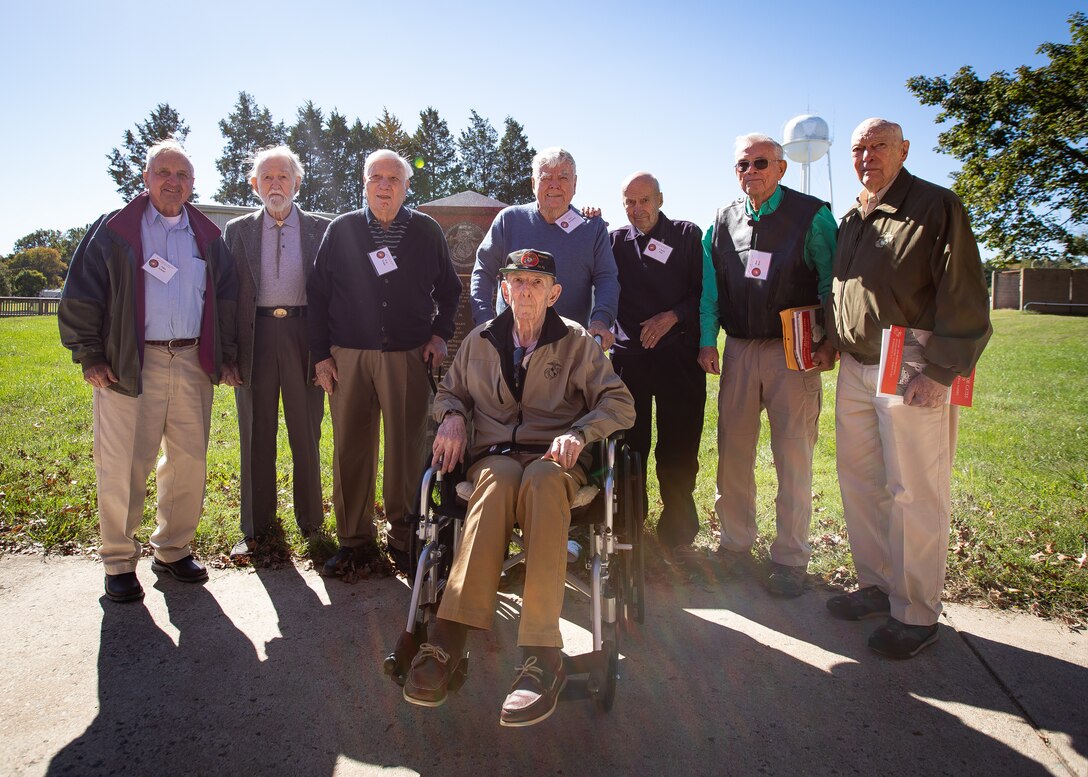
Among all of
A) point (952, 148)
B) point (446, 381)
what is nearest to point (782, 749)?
point (446, 381)

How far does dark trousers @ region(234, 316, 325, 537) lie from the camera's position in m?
4.05

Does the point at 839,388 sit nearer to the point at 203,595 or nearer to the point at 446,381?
the point at 446,381

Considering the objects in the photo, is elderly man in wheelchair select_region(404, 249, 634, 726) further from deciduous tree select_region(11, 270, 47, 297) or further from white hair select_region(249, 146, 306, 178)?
deciduous tree select_region(11, 270, 47, 297)

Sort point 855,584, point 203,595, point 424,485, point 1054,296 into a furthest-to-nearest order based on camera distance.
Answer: point 1054,296
point 855,584
point 203,595
point 424,485

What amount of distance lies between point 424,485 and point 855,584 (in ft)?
7.99

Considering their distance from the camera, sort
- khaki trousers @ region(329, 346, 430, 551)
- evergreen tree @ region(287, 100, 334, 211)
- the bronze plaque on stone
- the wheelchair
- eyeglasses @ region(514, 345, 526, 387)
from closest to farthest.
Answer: the wheelchair → eyeglasses @ region(514, 345, 526, 387) → khaki trousers @ region(329, 346, 430, 551) → the bronze plaque on stone → evergreen tree @ region(287, 100, 334, 211)

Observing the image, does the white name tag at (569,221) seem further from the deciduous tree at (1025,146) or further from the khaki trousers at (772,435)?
the deciduous tree at (1025,146)

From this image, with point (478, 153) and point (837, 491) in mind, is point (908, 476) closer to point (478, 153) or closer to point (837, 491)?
point (837, 491)

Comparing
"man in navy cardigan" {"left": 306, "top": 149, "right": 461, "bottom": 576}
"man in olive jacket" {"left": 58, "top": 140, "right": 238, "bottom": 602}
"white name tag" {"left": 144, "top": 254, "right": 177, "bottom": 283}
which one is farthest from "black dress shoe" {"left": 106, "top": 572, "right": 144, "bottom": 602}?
"white name tag" {"left": 144, "top": 254, "right": 177, "bottom": 283}

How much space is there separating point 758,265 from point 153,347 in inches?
121

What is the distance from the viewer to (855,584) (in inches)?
148

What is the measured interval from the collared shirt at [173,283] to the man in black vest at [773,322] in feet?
9.00

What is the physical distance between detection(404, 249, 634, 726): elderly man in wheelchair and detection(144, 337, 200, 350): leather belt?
1442mm

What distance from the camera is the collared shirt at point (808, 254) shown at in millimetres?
3521
